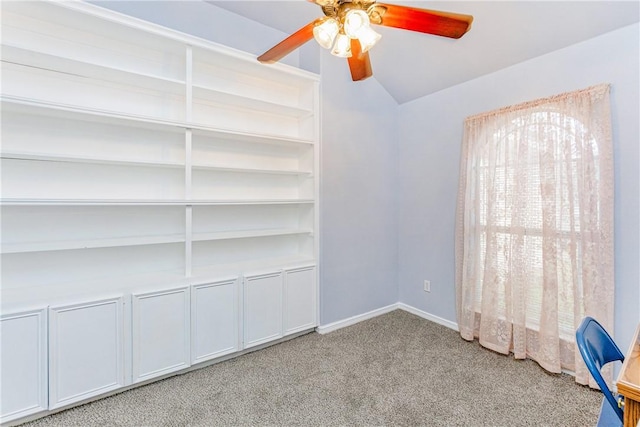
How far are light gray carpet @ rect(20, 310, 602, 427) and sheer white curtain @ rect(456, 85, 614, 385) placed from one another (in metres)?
0.30

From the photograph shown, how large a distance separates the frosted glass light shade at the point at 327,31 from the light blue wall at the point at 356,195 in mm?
1452

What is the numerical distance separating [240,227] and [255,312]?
772mm

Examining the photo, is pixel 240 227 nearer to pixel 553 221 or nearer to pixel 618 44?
pixel 553 221

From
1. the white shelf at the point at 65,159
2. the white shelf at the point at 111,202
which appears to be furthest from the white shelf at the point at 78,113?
the white shelf at the point at 111,202

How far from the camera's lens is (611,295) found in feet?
6.48

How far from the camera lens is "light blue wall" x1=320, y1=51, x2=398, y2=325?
2.94m

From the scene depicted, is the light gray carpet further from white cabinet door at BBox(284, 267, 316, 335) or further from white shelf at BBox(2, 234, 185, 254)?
white shelf at BBox(2, 234, 185, 254)

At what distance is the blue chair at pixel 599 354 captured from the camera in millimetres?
1091

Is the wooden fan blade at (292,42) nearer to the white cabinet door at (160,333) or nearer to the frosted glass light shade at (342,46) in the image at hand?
the frosted glass light shade at (342,46)

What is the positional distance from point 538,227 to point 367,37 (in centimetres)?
193

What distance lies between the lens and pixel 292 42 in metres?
1.66

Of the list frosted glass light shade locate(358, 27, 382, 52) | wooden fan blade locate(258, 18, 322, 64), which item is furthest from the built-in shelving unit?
frosted glass light shade locate(358, 27, 382, 52)

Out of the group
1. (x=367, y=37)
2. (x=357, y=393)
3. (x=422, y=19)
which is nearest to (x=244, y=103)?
(x=367, y=37)

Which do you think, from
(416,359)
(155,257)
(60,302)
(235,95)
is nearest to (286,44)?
(235,95)
